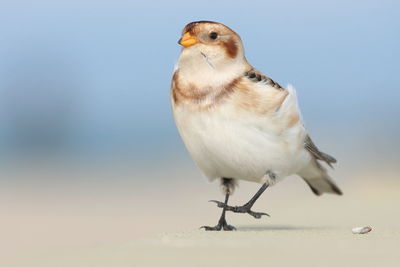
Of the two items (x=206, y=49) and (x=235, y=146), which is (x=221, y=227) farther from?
(x=206, y=49)

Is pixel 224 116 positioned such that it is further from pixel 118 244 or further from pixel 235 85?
pixel 118 244

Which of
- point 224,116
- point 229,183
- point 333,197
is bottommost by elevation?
point 333,197

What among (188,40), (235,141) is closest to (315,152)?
(235,141)

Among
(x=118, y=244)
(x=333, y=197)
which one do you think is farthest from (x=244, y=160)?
(x=333, y=197)

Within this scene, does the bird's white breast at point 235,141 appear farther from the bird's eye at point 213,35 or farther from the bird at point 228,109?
the bird's eye at point 213,35

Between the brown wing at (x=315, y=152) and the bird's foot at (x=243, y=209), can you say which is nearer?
the bird's foot at (x=243, y=209)

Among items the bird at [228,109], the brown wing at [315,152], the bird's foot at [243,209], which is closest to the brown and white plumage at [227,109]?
the bird at [228,109]
